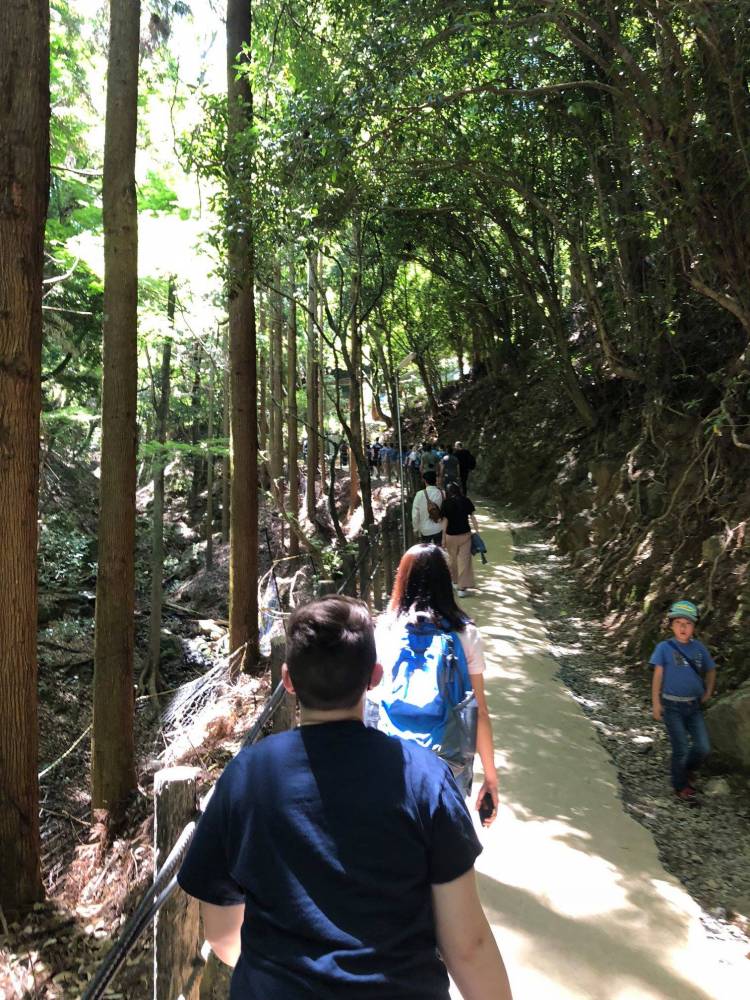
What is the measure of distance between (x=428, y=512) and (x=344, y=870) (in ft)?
28.3

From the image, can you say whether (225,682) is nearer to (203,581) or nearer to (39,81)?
(39,81)

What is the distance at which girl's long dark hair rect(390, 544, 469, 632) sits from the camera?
10.3 ft

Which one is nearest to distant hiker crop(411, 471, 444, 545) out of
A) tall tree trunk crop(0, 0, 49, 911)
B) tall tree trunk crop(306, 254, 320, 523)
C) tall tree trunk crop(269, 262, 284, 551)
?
tall tree trunk crop(0, 0, 49, 911)

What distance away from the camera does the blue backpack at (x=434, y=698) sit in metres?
2.88

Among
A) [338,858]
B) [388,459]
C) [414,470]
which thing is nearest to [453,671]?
[338,858]

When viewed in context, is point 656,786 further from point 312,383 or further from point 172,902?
point 312,383

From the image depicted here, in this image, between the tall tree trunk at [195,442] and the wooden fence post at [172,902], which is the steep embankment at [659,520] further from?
the tall tree trunk at [195,442]

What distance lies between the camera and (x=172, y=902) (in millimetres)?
2613

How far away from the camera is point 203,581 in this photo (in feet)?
68.8

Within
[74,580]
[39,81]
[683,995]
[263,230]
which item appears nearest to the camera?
[683,995]

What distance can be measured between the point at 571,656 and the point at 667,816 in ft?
12.0

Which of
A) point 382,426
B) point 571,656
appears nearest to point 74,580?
point 571,656

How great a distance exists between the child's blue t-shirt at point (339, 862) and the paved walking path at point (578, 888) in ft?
8.26

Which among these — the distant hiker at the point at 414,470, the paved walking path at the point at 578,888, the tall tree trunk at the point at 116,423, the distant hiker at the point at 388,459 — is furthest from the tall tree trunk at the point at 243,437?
the distant hiker at the point at 388,459
